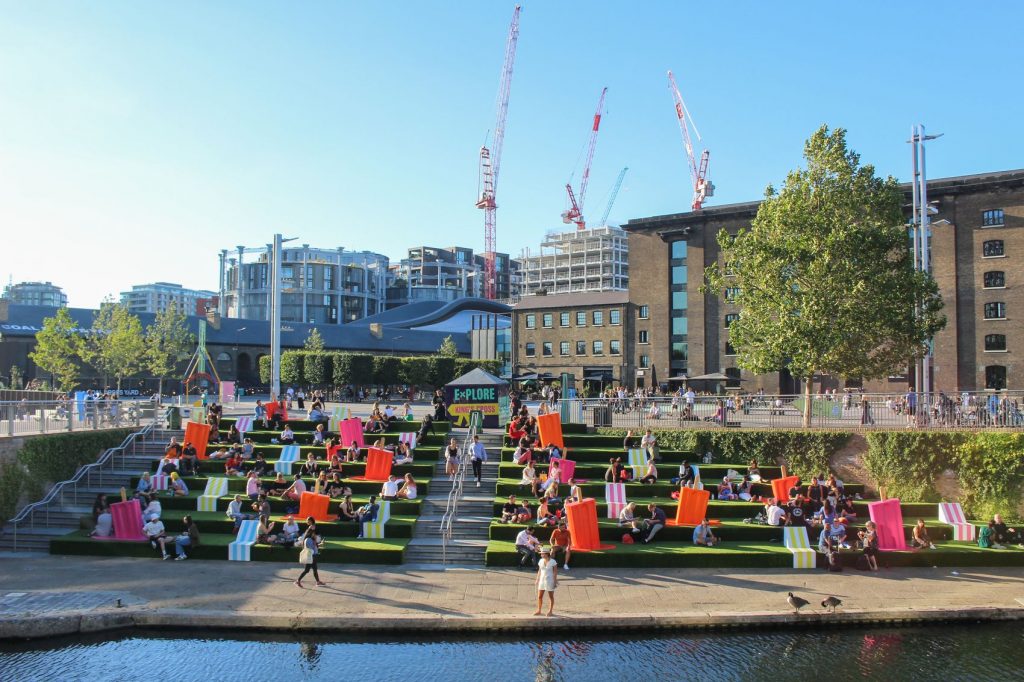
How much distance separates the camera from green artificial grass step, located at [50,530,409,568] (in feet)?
68.5

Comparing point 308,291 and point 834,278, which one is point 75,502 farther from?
point 308,291

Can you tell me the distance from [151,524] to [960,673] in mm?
19149

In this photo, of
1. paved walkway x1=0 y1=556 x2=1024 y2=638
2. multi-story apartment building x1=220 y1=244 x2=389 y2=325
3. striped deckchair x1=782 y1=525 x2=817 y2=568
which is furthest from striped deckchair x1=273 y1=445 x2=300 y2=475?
multi-story apartment building x1=220 y1=244 x2=389 y2=325

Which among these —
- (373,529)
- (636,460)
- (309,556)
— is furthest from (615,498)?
(309,556)

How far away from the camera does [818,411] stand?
96.0 ft

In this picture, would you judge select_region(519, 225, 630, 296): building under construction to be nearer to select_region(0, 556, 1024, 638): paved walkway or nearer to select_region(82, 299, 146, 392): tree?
select_region(82, 299, 146, 392): tree

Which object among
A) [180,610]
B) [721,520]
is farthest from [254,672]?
[721,520]

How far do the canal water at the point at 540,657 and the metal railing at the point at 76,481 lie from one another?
8.44 meters

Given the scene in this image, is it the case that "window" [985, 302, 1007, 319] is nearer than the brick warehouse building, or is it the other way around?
the brick warehouse building

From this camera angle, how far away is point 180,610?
1680 cm

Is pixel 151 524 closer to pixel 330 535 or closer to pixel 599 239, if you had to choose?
pixel 330 535

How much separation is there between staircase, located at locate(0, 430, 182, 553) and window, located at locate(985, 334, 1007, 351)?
4884 centimetres

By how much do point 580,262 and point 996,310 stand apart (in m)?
135

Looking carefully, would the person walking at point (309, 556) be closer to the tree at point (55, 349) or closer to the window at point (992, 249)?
the tree at point (55, 349)
